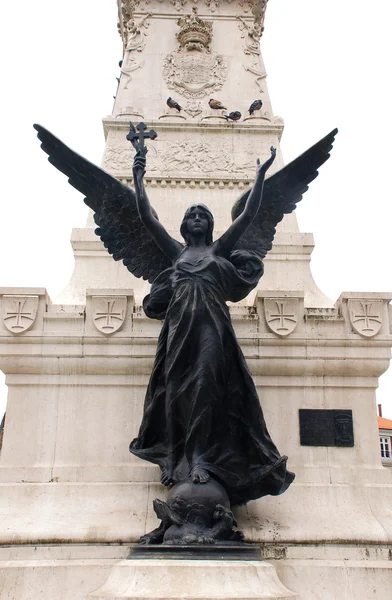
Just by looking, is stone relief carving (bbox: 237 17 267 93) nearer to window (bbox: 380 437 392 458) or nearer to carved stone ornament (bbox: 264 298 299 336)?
carved stone ornament (bbox: 264 298 299 336)

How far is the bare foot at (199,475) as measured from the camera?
19.2 ft

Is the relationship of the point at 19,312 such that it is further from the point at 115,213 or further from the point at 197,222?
the point at 197,222

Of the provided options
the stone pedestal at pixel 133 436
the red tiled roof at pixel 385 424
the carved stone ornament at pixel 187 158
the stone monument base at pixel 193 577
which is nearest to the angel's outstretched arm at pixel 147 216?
the stone pedestal at pixel 133 436

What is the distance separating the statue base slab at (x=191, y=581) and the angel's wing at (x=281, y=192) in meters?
3.55

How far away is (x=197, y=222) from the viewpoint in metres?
6.91

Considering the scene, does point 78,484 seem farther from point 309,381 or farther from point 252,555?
point 309,381

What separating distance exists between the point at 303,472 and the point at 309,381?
104 centimetres

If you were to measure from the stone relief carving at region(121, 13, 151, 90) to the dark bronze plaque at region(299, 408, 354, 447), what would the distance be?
700 cm

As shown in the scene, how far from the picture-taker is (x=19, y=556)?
6.30m

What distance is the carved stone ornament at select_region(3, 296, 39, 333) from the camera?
7.45 m

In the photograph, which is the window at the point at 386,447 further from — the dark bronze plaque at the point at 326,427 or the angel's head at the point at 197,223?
the angel's head at the point at 197,223

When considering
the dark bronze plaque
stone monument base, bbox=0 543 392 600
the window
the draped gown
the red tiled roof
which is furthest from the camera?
the red tiled roof

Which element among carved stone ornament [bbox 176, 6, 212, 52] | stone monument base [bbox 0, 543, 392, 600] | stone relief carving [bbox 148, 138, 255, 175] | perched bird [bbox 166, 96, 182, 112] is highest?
carved stone ornament [bbox 176, 6, 212, 52]

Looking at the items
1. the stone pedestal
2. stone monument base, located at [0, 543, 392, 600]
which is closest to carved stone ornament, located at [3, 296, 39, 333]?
the stone pedestal
